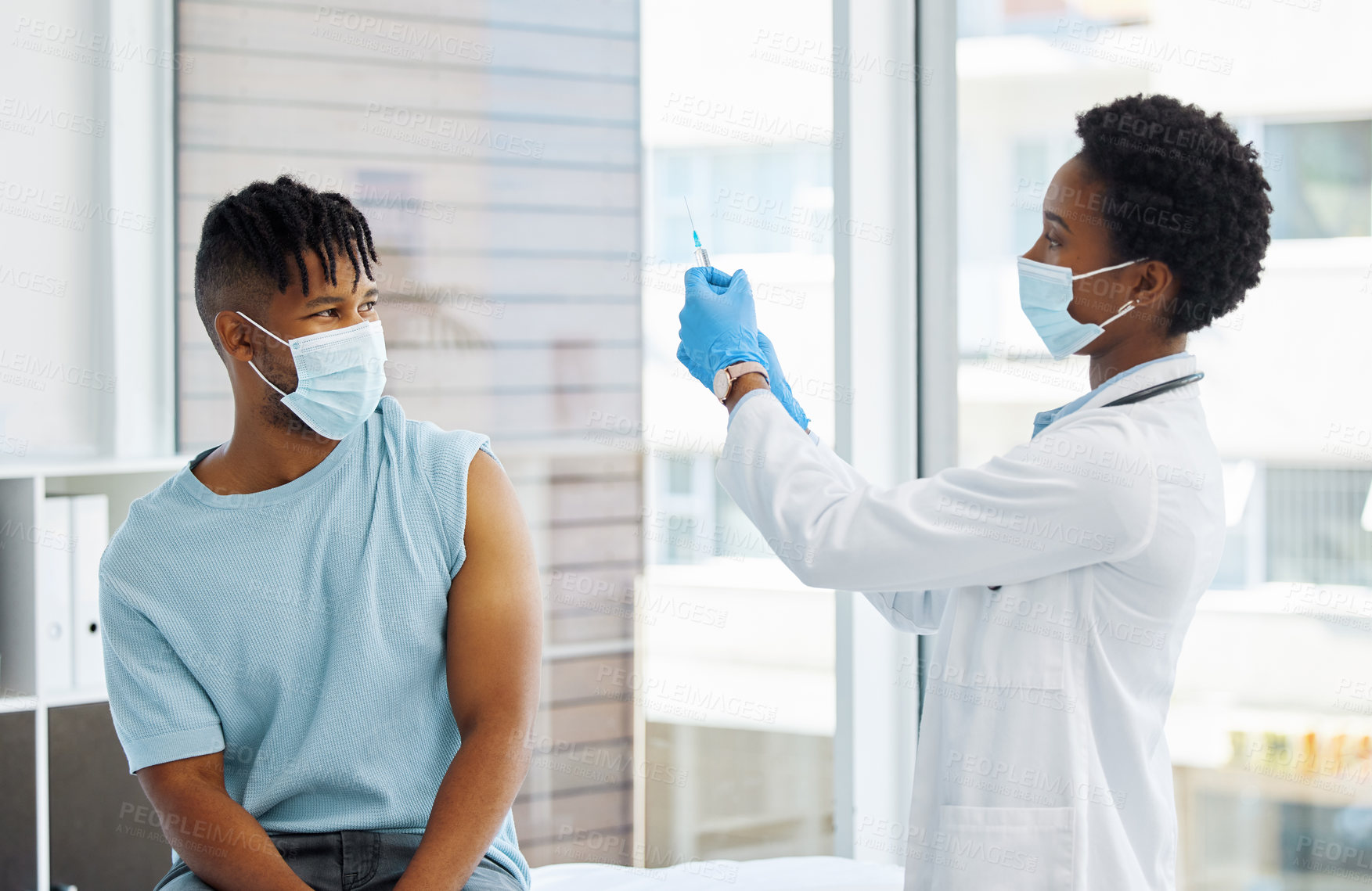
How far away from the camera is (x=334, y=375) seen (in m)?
1.36

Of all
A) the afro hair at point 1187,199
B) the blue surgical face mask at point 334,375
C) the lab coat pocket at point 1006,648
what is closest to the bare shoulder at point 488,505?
the blue surgical face mask at point 334,375

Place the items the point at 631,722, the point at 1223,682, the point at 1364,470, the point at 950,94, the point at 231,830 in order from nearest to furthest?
1. the point at 231,830
2. the point at 1364,470
3. the point at 1223,682
4. the point at 950,94
5. the point at 631,722

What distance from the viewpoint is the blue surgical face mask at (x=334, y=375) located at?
1.35m

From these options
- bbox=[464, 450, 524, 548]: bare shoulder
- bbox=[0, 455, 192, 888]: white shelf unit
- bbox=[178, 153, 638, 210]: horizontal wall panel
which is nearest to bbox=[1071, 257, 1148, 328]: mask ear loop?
bbox=[464, 450, 524, 548]: bare shoulder

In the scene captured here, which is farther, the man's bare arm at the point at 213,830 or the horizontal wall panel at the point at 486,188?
the horizontal wall panel at the point at 486,188

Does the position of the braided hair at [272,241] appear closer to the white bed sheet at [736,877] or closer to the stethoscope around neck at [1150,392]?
the stethoscope around neck at [1150,392]

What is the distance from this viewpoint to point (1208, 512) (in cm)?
112

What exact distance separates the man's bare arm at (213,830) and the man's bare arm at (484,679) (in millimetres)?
163

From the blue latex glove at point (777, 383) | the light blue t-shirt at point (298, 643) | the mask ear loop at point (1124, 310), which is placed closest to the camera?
the mask ear loop at point (1124, 310)

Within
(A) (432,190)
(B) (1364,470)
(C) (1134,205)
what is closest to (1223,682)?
(B) (1364,470)

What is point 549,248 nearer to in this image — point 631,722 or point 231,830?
point 631,722

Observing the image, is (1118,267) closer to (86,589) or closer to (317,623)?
(317,623)

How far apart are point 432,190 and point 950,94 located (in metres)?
1.16

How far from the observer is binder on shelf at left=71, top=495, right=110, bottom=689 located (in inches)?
79.4
